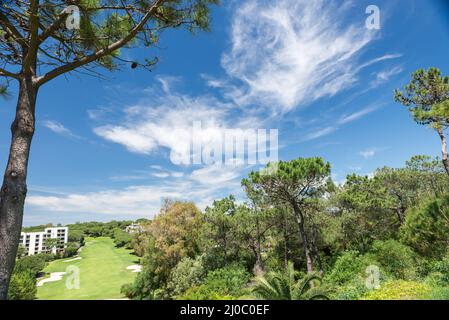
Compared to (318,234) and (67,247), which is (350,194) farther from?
(67,247)

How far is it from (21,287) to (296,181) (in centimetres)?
2535

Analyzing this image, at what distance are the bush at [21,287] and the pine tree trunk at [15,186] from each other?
85.4 feet

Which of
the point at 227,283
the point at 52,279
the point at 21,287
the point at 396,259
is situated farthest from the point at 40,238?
the point at 396,259

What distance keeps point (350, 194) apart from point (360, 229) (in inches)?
107

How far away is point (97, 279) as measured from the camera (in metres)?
30.8

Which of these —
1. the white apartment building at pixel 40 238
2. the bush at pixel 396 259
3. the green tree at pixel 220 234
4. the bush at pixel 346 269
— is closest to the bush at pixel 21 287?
the green tree at pixel 220 234

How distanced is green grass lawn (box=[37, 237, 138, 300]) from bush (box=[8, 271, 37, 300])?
2694 mm

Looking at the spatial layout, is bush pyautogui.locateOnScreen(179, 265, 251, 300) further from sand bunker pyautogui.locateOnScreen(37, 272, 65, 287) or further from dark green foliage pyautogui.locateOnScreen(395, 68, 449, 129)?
sand bunker pyautogui.locateOnScreen(37, 272, 65, 287)

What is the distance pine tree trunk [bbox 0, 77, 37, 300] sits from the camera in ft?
7.04

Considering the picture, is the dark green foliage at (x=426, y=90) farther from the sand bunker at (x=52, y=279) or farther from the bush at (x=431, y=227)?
the sand bunker at (x=52, y=279)

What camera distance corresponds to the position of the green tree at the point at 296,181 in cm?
1355

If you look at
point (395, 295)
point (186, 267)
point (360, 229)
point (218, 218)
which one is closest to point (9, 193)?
point (395, 295)

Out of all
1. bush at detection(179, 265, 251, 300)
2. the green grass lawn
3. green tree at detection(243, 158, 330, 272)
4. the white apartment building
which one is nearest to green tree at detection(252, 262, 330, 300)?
bush at detection(179, 265, 251, 300)
